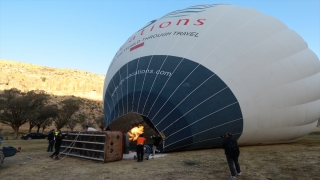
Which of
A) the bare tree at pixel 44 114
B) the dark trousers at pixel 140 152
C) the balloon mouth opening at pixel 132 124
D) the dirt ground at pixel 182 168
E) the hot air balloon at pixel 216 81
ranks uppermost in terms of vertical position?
the bare tree at pixel 44 114

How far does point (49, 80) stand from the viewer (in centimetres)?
9506

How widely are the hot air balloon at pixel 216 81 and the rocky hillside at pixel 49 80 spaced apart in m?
83.3

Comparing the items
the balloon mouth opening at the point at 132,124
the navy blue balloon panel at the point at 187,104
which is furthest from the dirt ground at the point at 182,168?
the balloon mouth opening at the point at 132,124

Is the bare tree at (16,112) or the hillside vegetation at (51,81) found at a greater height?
the hillside vegetation at (51,81)

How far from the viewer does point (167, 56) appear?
9.55 m

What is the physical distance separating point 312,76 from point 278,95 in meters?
2.59

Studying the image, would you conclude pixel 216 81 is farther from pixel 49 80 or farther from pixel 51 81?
pixel 49 80

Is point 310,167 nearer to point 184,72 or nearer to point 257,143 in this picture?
point 257,143

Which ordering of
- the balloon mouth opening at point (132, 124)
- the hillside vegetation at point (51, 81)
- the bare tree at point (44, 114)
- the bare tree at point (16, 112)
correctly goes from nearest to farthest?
the balloon mouth opening at point (132, 124)
the bare tree at point (16, 112)
the bare tree at point (44, 114)
the hillside vegetation at point (51, 81)

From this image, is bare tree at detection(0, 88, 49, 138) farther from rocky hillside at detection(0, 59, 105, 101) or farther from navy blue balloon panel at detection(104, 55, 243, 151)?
rocky hillside at detection(0, 59, 105, 101)

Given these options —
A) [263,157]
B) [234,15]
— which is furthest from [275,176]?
[234,15]

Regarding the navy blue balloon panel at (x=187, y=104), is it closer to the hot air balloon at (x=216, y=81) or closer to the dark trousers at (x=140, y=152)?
the hot air balloon at (x=216, y=81)

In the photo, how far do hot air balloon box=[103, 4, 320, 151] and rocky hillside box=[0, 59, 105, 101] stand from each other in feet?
273

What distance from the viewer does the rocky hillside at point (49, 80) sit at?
86.8 m
